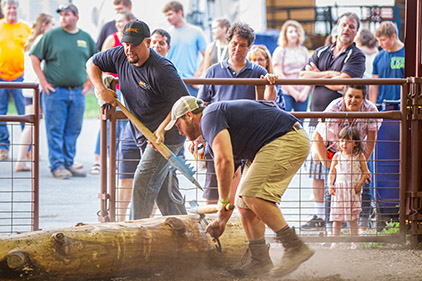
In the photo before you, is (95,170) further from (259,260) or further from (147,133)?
(259,260)

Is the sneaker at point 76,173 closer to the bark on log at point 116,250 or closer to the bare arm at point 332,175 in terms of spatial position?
the bare arm at point 332,175

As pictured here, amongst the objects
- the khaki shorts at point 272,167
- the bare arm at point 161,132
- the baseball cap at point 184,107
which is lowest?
the khaki shorts at point 272,167

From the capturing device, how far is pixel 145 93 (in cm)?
568

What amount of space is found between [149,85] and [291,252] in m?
1.82

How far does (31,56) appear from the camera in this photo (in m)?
9.91

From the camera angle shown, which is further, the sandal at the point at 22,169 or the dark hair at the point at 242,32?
the sandal at the point at 22,169

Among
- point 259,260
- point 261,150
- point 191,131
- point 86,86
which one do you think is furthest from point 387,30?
point 191,131

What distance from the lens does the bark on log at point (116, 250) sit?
177 inches

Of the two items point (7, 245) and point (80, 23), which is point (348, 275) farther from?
point (80, 23)

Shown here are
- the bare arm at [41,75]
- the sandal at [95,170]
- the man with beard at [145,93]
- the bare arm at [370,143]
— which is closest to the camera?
the man with beard at [145,93]

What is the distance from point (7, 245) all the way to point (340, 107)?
3.65 metres

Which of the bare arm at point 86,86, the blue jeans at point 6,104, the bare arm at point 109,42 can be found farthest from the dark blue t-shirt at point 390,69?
the blue jeans at point 6,104

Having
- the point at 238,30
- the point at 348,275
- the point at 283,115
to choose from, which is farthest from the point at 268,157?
the point at 238,30

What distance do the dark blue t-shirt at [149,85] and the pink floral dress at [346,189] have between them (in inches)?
65.0
